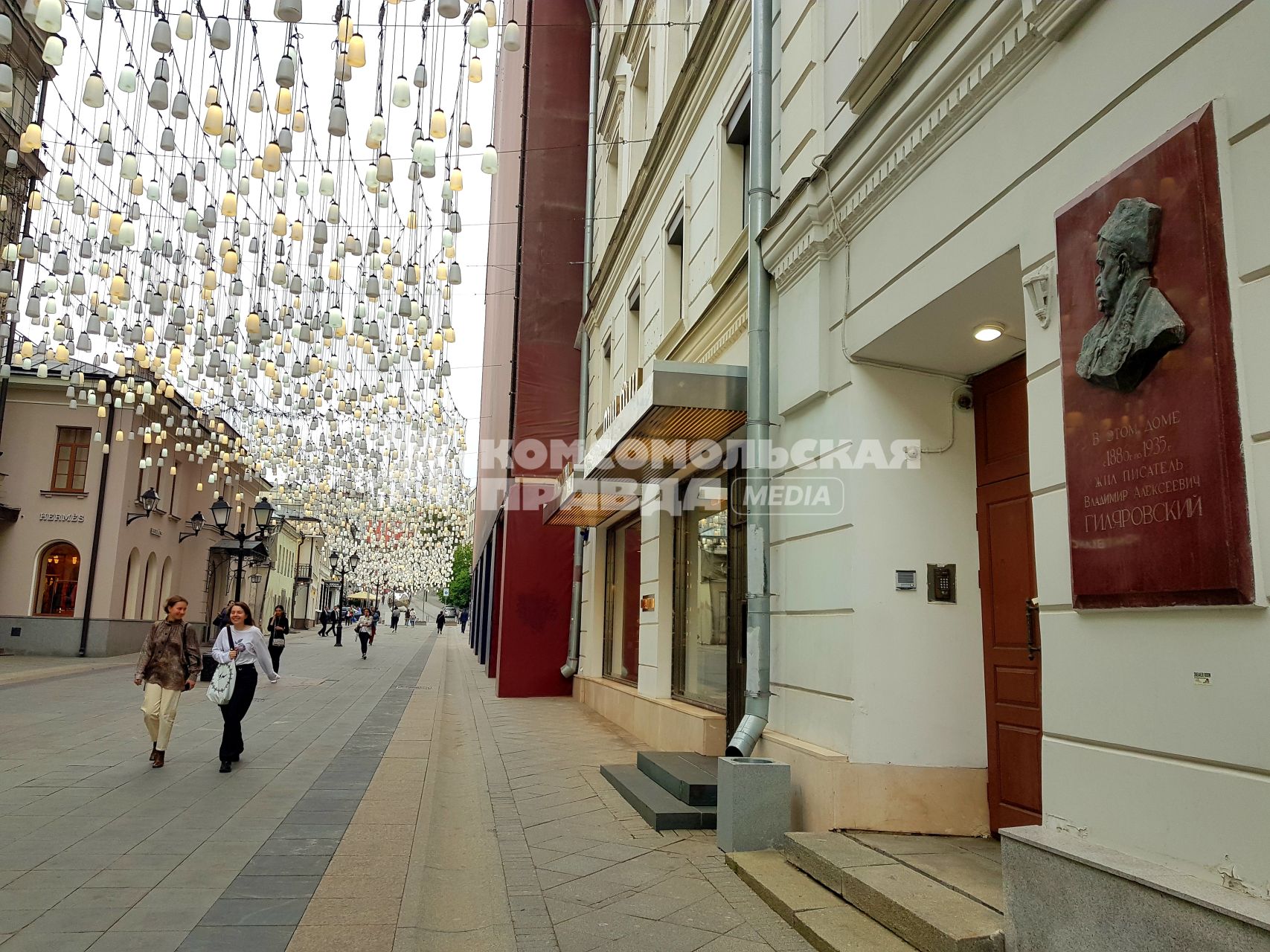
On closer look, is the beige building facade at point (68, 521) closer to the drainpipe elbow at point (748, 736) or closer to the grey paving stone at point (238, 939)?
the drainpipe elbow at point (748, 736)

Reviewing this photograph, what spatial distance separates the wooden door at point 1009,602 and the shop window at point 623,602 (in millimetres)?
7756

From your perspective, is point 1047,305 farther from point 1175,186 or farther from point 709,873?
point 709,873

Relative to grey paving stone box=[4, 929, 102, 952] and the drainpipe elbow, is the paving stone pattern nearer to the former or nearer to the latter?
grey paving stone box=[4, 929, 102, 952]

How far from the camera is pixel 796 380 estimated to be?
7344 millimetres

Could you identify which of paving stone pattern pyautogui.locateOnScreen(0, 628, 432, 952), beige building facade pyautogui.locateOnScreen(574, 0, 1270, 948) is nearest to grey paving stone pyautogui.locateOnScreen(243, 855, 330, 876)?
paving stone pattern pyautogui.locateOnScreen(0, 628, 432, 952)

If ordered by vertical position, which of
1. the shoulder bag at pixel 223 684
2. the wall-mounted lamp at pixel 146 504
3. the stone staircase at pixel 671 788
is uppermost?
the wall-mounted lamp at pixel 146 504

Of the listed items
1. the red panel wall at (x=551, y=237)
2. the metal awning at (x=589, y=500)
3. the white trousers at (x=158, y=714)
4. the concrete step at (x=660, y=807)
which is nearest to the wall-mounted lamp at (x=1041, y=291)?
the concrete step at (x=660, y=807)

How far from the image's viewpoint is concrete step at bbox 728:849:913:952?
4.51m

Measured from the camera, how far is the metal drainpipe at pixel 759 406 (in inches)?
291

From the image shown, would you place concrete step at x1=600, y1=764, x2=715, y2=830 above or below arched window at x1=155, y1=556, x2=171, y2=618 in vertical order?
below

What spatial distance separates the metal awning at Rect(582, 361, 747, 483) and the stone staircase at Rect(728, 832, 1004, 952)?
11.6 feet

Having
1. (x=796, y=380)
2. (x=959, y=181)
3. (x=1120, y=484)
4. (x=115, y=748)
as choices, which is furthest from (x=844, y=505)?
(x=115, y=748)

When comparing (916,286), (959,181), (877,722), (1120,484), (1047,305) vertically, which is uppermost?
(959,181)

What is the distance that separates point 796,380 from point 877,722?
2.72 m
